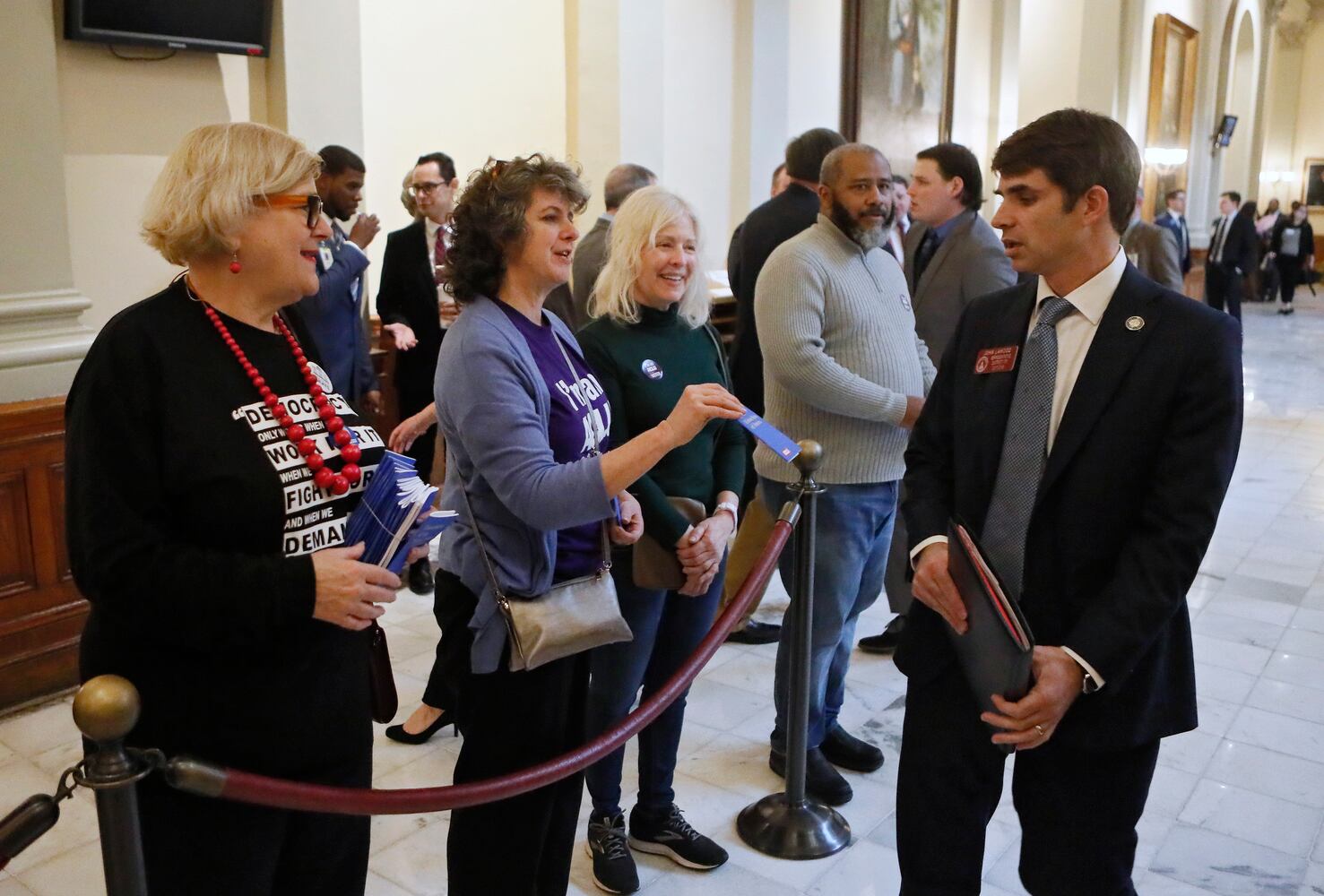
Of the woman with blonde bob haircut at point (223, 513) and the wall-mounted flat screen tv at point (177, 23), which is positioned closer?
the woman with blonde bob haircut at point (223, 513)

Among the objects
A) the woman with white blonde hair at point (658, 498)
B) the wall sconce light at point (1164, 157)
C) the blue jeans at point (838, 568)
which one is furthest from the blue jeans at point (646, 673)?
the wall sconce light at point (1164, 157)

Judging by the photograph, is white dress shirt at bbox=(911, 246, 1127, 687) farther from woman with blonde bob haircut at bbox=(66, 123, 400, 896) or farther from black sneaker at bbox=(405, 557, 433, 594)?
black sneaker at bbox=(405, 557, 433, 594)

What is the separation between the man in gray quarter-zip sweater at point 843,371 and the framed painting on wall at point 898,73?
636 cm

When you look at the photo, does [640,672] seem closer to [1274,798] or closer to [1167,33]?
[1274,798]

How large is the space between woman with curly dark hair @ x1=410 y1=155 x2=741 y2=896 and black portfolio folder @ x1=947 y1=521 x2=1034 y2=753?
488 millimetres

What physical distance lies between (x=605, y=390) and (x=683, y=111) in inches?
208

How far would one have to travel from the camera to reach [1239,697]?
160 inches

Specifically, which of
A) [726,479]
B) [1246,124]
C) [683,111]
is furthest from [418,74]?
[1246,124]

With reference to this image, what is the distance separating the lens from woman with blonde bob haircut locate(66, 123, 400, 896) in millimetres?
1560

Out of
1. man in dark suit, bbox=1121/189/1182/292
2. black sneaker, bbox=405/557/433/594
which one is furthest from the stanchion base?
man in dark suit, bbox=1121/189/1182/292

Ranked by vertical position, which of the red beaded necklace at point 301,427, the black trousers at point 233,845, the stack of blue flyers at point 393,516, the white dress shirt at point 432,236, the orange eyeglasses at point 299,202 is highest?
the orange eyeglasses at point 299,202

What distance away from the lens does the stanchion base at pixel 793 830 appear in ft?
9.80

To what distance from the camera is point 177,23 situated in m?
4.37

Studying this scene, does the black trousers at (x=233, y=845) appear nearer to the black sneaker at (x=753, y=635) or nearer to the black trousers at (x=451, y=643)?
the black trousers at (x=451, y=643)
